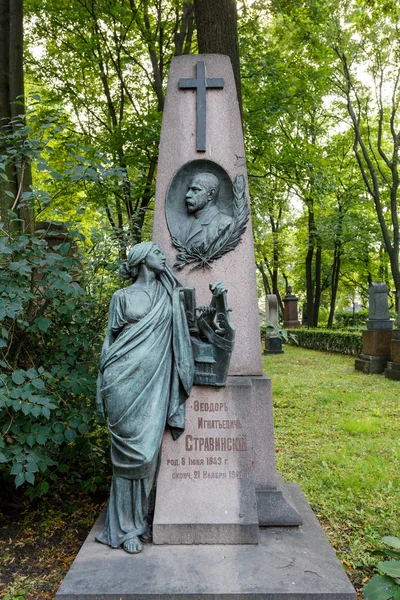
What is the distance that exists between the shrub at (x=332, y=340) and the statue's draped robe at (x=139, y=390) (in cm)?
1363

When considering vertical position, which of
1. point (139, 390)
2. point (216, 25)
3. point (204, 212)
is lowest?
point (139, 390)

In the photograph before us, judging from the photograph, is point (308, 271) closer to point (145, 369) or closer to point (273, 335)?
point (273, 335)

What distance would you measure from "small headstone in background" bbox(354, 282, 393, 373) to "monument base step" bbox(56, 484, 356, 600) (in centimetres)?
966

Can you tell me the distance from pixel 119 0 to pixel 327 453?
10.4 metres

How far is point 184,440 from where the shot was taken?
11.2ft

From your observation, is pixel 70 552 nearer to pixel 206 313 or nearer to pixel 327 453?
pixel 206 313

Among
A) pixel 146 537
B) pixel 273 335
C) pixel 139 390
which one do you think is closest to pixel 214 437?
pixel 139 390

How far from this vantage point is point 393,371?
11.4 metres

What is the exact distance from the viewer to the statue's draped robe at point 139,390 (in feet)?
10.2

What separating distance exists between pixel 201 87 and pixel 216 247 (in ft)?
4.18

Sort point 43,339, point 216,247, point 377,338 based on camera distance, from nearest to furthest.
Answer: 1. point 216,247
2. point 43,339
3. point 377,338

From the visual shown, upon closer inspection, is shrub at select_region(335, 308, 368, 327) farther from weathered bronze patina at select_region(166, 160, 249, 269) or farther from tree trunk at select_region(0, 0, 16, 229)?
weathered bronze patina at select_region(166, 160, 249, 269)

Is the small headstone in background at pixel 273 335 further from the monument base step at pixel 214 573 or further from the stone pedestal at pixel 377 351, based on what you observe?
the monument base step at pixel 214 573

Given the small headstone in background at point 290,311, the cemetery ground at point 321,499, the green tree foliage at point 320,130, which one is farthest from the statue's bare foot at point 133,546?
the small headstone in background at point 290,311
